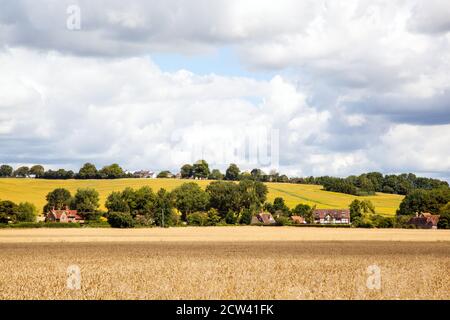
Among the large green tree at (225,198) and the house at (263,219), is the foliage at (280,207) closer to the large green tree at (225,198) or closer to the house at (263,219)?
the house at (263,219)

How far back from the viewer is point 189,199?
14125 cm

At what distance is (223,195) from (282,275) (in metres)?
112

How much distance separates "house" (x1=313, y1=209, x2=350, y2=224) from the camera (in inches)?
6127

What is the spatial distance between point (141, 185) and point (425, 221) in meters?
76.5

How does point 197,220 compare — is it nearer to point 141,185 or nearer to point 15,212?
point 15,212

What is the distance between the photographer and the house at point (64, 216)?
14088 centimetres

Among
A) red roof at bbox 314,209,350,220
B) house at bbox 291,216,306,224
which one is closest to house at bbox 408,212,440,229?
red roof at bbox 314,209,350,220

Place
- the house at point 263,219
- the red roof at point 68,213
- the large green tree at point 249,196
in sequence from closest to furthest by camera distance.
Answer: the red roof at point 68,213, the house at point 263,219, the large green tree at point 249,196

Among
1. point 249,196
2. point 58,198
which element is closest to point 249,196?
point 249,196

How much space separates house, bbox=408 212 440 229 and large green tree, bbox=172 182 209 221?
42112 mm

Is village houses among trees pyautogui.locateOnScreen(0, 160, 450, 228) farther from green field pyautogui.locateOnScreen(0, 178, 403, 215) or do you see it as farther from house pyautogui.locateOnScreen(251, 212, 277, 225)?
green field pyautogui.locateOnScreen(0, 178, 403, 215)

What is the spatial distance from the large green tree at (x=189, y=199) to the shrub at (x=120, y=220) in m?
23.2

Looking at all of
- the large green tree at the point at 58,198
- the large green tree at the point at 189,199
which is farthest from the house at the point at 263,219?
the large green tree at the point at 58,198

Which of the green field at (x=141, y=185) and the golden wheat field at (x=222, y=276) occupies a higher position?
the green field at (x=141, y=185)
